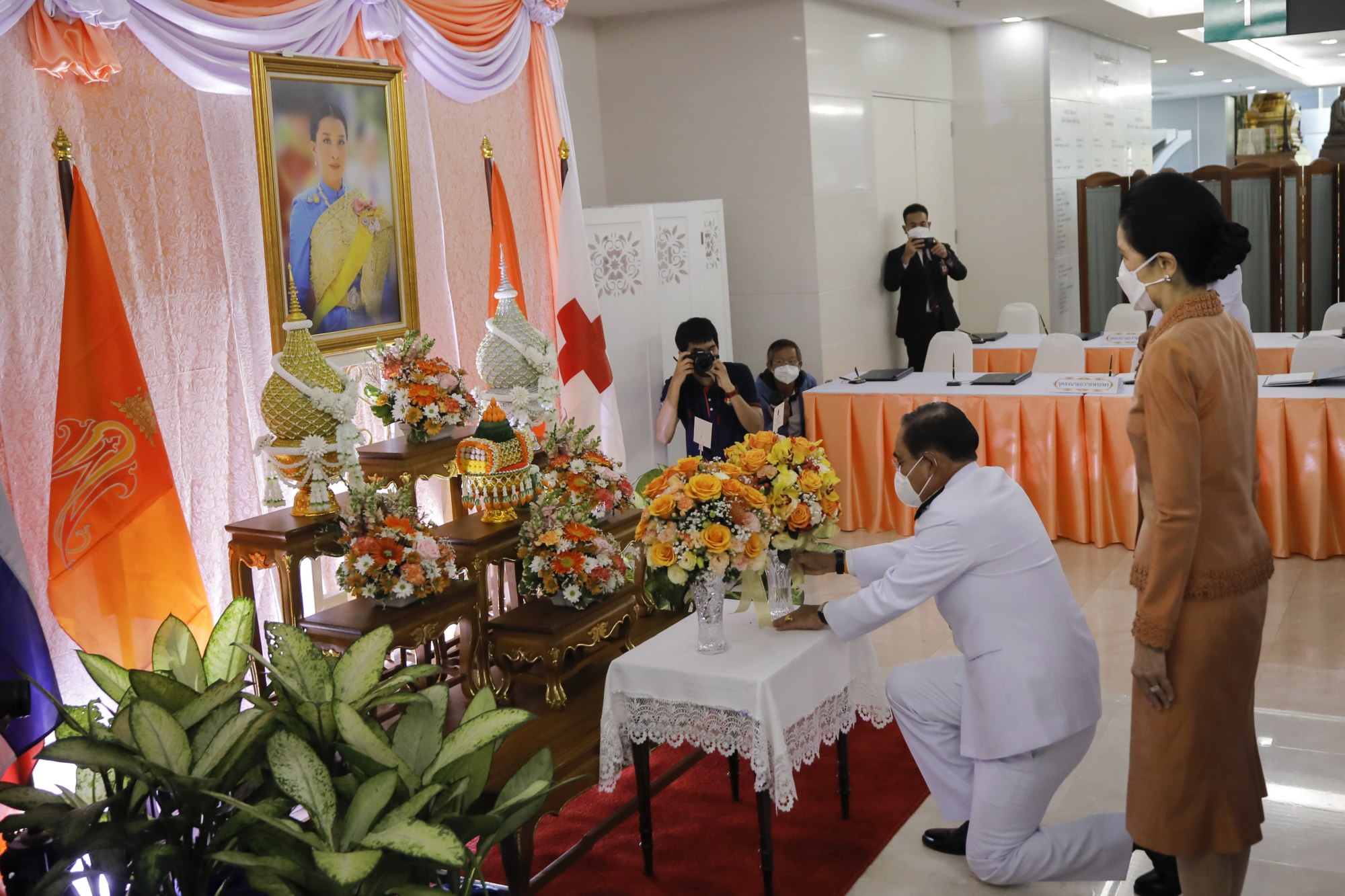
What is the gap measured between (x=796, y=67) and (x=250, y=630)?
6.46m

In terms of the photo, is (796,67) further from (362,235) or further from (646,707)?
(646,707)

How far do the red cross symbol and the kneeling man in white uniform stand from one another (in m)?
2.96

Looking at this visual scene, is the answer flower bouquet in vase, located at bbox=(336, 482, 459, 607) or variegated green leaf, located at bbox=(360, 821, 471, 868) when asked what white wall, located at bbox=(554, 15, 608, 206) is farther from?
variegated green leaf, located at bbox=(360, 821, 471, 868)

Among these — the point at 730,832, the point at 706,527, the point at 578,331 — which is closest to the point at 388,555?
the point at 706,527

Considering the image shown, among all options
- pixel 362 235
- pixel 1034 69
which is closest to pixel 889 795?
pixel 362 235

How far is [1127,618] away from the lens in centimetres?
537

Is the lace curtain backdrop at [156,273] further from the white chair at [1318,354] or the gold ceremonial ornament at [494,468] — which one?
the white chair at [1318,354]

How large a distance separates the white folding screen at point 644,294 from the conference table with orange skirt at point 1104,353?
7.39 feet

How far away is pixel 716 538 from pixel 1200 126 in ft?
71.1

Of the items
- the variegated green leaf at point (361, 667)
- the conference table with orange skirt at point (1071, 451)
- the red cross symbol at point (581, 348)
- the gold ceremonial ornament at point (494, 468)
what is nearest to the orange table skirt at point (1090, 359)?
the conference table with orange skirt at point (1071, 451)

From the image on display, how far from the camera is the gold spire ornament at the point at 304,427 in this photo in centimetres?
398

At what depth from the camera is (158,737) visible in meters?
1.92

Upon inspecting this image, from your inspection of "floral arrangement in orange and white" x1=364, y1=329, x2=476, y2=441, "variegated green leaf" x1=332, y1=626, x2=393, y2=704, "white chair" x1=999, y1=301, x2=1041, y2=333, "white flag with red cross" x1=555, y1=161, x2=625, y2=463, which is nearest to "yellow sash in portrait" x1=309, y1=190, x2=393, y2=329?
"floral arrangement in orange and white" x1=364, y1=329, x2=476, y2=441

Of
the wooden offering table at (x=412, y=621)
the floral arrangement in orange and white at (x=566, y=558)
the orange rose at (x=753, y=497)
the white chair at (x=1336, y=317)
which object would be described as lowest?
the wooden offering table at (x=412, y=621)
